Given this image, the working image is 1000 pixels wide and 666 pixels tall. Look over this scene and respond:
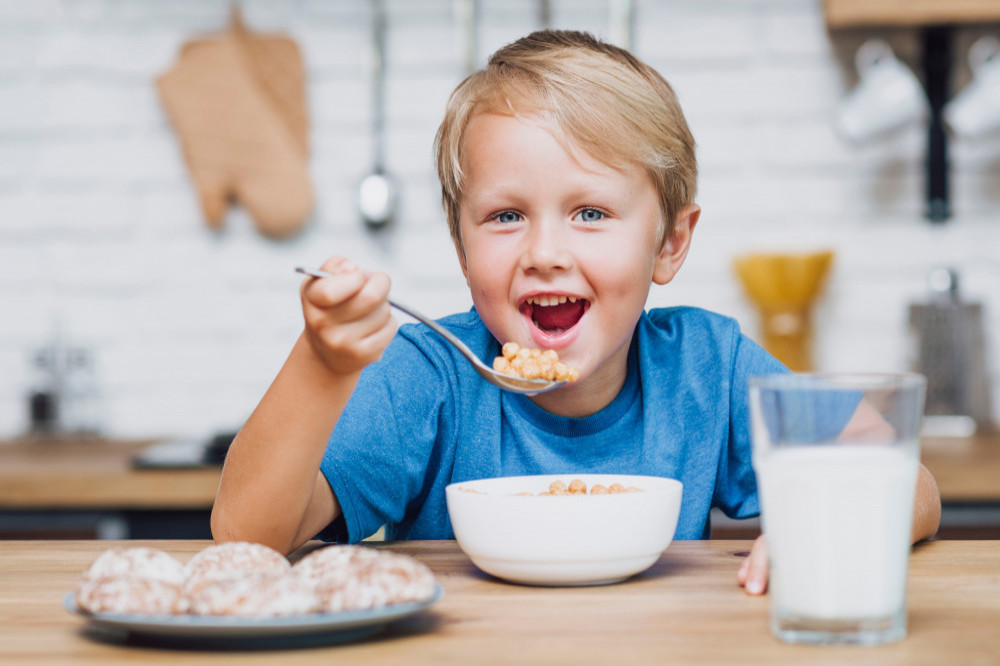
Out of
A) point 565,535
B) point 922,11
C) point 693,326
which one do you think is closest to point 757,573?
point 565,535

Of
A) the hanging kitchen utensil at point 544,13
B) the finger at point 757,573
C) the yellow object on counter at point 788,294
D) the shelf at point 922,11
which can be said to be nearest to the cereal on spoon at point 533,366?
the finger at point 757,573

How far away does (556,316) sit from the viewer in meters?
1.32

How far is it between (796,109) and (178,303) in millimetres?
1497

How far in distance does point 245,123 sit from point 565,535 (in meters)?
1.95

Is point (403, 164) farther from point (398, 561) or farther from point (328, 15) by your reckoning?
point (398, 561)

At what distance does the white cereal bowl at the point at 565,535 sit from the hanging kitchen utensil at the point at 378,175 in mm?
1773

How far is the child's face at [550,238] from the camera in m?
1.22

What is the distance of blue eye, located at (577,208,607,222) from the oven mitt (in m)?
1.43

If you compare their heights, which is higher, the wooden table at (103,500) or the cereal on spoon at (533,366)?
the cereal on spoon at (533,366)

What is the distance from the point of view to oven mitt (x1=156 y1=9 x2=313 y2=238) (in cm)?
258

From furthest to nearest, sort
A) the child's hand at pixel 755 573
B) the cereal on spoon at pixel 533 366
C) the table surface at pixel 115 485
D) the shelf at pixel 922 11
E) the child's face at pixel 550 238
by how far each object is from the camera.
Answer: the shelf at pixel 922 11 → the table surface at pixel 115 485 → the child's face at pixel 550 238 → the cereal on spoon at pixel 533 366 → the child's hand at pixel 755 573

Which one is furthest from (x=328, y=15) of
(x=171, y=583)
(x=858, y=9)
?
(x=171, y=583)

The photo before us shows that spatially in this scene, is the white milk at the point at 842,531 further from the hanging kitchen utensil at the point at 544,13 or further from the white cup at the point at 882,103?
the hanging kitchen utensil at the point at 544,13

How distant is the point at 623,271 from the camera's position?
4.16ft
